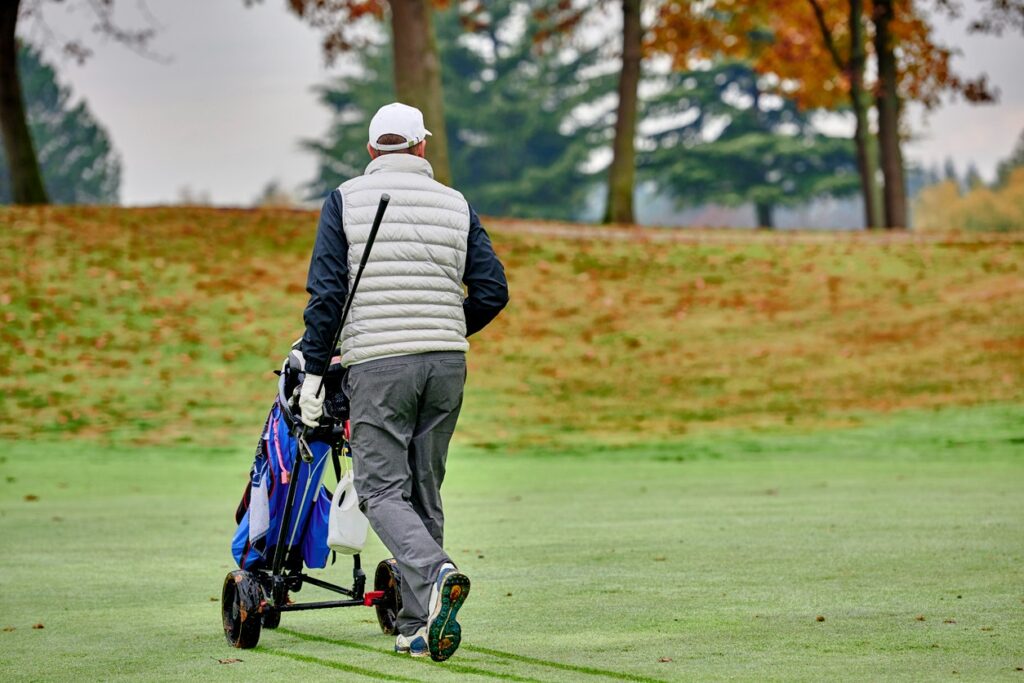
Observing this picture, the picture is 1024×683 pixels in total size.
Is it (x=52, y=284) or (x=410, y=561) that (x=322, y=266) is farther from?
(x=52, y=284)

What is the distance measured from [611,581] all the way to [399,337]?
99.4 inches

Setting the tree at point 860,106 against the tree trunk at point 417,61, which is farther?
the tree at point 860,106

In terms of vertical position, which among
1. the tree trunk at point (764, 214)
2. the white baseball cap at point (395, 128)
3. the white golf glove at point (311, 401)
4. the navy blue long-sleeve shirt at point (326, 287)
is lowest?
the white golf glove at point (311, 401)

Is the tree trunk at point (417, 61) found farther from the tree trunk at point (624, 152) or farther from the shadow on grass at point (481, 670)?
the shadow on grass at point (481, 670)

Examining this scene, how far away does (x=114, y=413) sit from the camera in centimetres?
2148

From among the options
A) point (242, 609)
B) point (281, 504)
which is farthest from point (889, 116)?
point (242, 609)

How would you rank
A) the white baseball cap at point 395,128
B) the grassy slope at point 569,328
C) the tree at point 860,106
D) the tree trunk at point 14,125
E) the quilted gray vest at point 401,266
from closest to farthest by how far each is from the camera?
1. the quilted gray vest at point 401,266
2. the white baseball cap at point 395,128
3. the grassy slope at point 569,328
4. the tree trunk at point 14,125
5. the tree at point 860,106

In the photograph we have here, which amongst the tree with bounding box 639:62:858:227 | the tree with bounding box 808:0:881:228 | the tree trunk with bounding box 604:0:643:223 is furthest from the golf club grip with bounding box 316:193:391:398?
the tree with bounding box 639:62:858:227

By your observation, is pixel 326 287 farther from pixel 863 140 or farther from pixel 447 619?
pixel 863 140

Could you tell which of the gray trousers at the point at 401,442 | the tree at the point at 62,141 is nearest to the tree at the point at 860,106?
the gray trousers at the point at 401,442

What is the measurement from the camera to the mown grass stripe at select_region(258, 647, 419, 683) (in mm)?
5641

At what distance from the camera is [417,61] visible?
29516mm

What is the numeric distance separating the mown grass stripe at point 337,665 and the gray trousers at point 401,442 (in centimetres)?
31

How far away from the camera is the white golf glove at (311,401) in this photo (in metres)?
6.00
